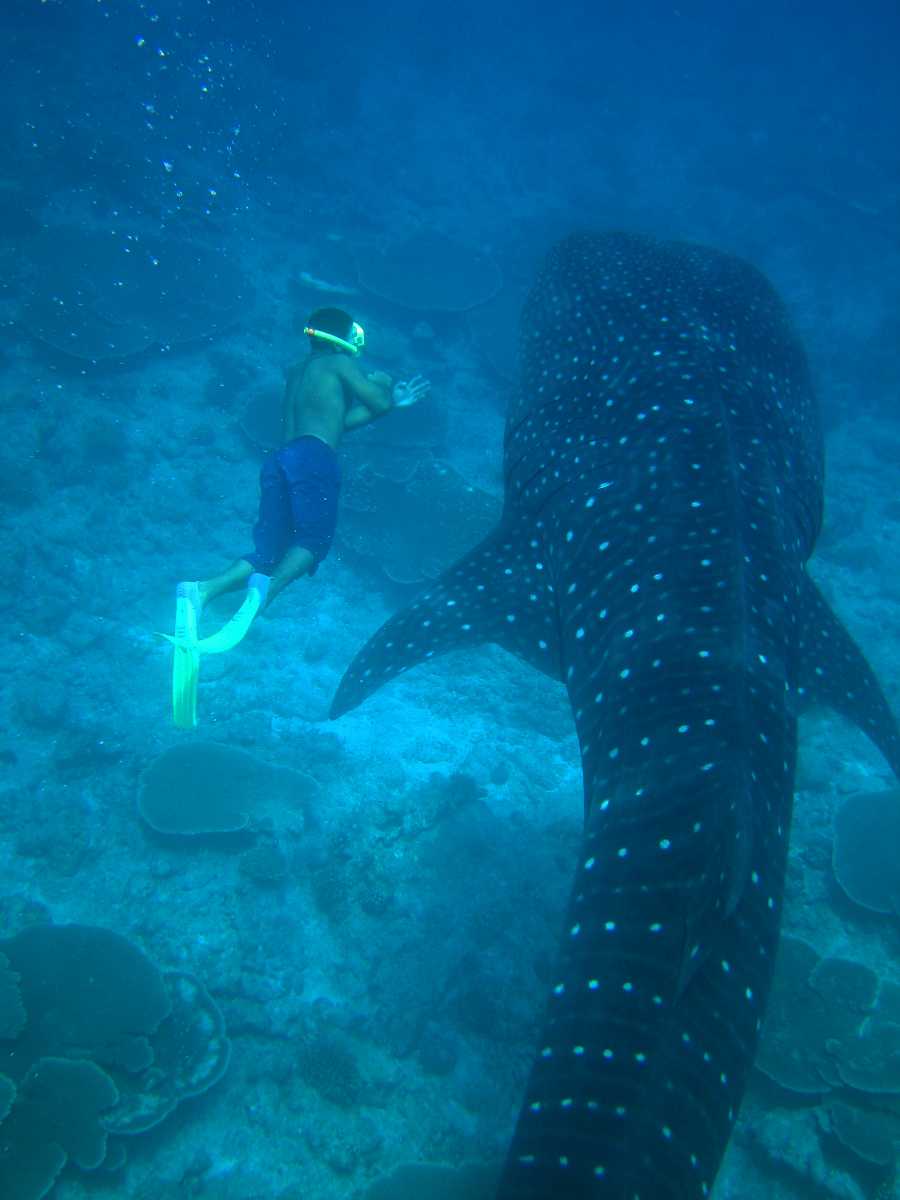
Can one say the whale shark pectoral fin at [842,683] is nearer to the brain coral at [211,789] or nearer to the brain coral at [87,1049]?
the brain coral at [211,789]

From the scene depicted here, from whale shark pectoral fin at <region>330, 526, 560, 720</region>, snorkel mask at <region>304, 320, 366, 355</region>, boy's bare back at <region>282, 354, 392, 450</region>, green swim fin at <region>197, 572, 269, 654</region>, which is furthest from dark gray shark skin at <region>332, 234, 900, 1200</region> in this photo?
snorkel mask at <region>304, 320, 366, 355</region>

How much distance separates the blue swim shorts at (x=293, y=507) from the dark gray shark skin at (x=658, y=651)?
1.88 metres

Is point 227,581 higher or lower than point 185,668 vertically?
higher

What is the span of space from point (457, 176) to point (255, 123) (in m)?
8.52

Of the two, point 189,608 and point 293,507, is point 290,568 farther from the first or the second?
point 189,608

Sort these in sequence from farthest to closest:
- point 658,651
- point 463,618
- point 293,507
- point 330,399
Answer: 1. point 330,399
2. point 293,507
3. point 463,618
4. point 658,651

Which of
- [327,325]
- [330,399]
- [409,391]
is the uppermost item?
[327,325]

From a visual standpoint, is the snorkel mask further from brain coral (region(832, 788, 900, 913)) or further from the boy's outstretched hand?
brain coral (region(832, 788, 900, 913))

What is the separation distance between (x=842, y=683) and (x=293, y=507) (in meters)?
4.89

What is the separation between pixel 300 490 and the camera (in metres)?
6.38

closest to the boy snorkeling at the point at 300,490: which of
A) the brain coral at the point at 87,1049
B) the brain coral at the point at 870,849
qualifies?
the brain coral at the point at 87,1049

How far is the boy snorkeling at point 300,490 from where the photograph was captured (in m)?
5.75

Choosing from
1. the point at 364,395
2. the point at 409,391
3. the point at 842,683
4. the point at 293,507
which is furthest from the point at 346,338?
the point at 842,683

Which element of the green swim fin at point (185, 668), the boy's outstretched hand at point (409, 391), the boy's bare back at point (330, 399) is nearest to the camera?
the green swim fin at point (185, 668)
